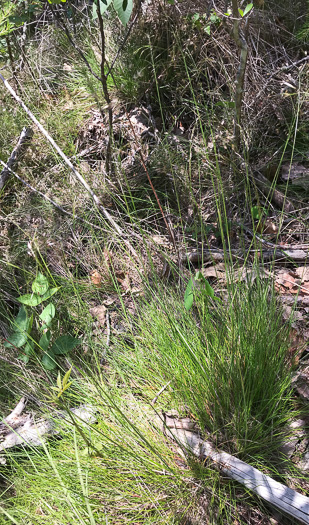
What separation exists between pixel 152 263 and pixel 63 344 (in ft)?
2.07

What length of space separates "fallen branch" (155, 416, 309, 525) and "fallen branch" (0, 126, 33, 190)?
214 cm

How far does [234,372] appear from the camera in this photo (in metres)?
1.50

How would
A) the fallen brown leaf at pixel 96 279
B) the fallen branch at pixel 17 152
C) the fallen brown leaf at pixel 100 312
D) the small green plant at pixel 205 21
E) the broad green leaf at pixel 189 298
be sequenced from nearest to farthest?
the broad green leaf at pixel 189 298, the fallen brown leaf at pixel 100 312, the fallen brown leaf at pixel 96 279, the small green plant at pixel 205 21, the fallen branch at pixel 17 152

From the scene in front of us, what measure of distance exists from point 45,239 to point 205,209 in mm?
1035

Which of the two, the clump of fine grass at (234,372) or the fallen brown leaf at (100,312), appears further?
the fallen brown leaf at (100,312)

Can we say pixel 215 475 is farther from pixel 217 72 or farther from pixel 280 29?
pixel 280 29

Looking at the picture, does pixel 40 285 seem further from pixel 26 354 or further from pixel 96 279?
pixel 96 279

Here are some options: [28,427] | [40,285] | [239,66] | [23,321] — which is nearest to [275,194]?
[239,66]

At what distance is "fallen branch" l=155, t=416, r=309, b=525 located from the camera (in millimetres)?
1273

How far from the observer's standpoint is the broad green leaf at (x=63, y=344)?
1946 millimetres

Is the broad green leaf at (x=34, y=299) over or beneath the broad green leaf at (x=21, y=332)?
over

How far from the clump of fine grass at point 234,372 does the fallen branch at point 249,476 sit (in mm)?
54

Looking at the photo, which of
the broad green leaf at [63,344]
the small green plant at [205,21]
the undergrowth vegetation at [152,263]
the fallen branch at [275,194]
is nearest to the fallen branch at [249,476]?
the undergrowth vegetation at [152,263]

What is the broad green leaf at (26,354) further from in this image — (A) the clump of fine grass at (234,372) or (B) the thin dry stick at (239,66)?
(B) the thin dry stick at (239,66)
